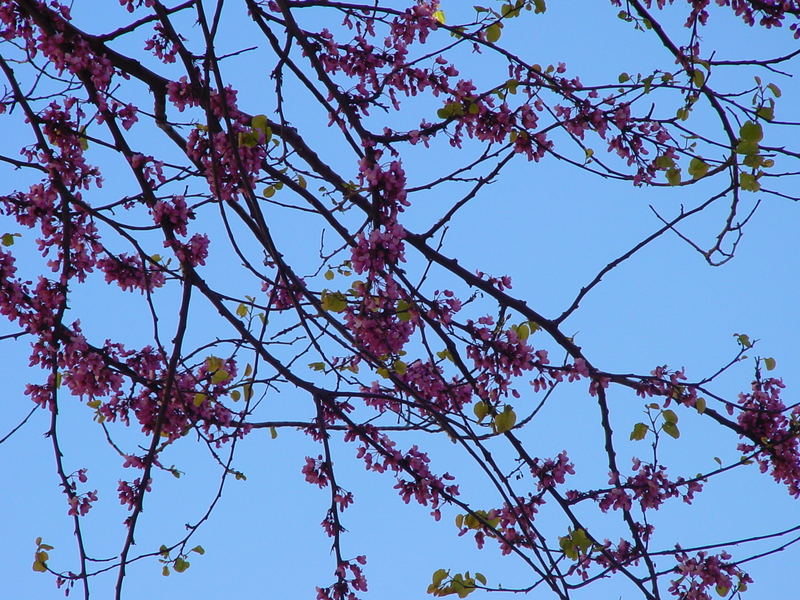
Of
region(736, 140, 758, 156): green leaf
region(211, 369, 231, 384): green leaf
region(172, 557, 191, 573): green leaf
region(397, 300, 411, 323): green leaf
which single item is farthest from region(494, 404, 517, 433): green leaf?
region(172, 557, 191, 573): green leaf

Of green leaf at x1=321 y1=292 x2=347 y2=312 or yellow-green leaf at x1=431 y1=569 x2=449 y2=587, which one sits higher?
green leaf at x1=321 y1=292 x2=347 y2=312

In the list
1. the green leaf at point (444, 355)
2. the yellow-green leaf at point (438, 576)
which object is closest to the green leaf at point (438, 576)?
the yellow-green leaf at point (438, 576)

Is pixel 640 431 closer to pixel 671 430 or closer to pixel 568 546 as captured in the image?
pixel 671 430

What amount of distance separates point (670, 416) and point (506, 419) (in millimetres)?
874

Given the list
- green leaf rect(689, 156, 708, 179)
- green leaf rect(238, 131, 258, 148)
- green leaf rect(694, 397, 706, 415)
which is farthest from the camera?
green leaf rect(694, 397, 706, 415)

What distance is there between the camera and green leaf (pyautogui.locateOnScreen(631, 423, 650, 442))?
382 cm

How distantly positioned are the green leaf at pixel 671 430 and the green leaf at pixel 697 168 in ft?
3.44

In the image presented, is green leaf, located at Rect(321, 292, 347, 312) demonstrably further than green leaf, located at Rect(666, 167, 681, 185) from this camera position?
No

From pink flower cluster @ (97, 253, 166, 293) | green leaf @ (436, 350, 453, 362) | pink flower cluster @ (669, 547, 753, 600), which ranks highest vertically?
pink flower cluster @ (97, 253, 166, 293)

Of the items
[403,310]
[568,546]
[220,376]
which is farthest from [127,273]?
[568,546]

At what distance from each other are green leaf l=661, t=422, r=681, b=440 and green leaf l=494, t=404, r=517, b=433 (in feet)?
2.68

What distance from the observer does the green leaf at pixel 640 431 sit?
12.5ft

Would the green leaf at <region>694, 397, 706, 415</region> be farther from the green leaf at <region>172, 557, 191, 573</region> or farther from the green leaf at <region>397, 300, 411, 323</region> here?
the green leaf at <region>172, 557, 191, 573</region>

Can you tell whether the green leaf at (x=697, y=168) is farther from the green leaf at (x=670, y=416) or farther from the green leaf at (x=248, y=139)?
the green leaf at (x=248, y=139)
